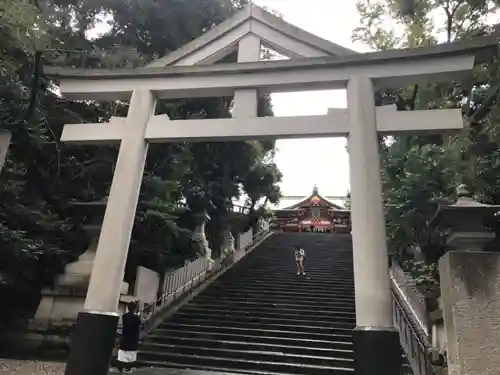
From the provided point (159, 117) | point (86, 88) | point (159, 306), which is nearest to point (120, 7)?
point (86, 88)

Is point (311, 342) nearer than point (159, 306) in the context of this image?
Yes

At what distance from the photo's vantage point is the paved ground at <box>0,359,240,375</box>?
253 inches

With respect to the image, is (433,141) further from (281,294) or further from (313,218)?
(313,218)

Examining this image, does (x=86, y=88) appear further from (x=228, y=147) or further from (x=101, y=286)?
(x=228, y=147)

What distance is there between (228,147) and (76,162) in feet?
22.8

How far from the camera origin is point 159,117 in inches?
258

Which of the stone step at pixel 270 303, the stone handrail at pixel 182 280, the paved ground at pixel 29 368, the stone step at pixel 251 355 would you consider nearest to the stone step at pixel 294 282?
the stone handrail at pixel 182 280

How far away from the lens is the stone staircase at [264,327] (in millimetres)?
7535

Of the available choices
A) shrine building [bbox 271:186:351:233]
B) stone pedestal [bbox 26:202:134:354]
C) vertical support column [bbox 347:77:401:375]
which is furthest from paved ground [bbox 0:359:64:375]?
shrine building [bbox 271:186:351:233]

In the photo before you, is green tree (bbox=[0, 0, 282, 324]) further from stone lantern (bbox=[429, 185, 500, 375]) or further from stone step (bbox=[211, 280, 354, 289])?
stone lantern (bbox=[429, 185, 500, 375])

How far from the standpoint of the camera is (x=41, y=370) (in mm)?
6609

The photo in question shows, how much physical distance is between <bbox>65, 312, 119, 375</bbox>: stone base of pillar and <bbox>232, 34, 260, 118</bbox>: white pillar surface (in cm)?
342

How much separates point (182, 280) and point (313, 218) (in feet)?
73.2

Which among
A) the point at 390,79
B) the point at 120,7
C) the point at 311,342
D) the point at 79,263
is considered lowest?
the point at 311,342
